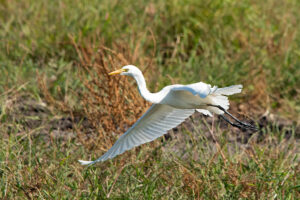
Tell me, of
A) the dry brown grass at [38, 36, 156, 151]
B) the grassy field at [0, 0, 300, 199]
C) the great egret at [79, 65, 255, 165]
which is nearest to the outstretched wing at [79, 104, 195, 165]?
the great egret at [79, 65, 255, 165]

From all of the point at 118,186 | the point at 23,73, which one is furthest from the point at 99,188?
the point at 23,73

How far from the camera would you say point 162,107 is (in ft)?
12.5

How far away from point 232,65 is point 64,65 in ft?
5.67

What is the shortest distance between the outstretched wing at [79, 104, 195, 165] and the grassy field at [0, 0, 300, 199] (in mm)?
184

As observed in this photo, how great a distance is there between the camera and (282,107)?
568cm

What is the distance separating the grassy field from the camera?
370 cm

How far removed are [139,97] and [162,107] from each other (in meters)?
0.65

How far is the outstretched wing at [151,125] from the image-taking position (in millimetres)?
3613

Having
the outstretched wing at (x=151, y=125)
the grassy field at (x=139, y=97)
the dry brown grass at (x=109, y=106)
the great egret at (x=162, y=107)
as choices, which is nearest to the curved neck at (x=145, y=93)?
the great egret at (x=162, y=107)

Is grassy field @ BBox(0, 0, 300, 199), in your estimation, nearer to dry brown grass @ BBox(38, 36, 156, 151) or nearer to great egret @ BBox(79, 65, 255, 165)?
dry brown grass @ BBox(38, 36, 156, 151)

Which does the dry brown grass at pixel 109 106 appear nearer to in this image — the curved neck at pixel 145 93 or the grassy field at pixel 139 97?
the grassy field at pixel 139 97

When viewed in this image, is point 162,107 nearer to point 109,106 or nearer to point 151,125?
point 151,125

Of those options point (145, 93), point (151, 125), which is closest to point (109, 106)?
point (151, 125)

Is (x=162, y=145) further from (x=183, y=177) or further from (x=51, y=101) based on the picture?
(x=51, y=101)
